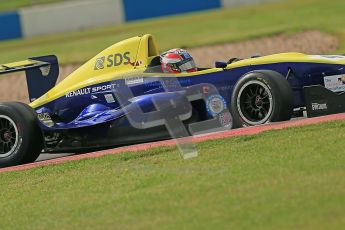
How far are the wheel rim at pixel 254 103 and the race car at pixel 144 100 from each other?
1cm

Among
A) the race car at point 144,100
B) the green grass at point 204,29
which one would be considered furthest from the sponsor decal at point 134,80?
the green grass at point 204,29

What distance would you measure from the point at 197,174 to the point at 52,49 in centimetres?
2245

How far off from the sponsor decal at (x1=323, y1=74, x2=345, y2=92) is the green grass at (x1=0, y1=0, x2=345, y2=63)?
39.0 feet

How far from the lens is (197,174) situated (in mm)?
7738

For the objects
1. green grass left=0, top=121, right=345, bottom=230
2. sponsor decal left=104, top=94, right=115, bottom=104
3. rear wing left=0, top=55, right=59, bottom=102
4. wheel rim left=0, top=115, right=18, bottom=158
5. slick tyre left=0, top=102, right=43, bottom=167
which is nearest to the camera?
green grass left=0, top=121, right=345, bottom=230

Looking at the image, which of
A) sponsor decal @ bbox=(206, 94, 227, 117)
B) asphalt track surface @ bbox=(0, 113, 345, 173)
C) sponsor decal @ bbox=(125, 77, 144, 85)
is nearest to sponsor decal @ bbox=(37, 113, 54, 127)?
asphalt track surface @ bbox=(0, 113, 345, 173)

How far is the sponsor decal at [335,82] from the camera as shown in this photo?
10.2 m

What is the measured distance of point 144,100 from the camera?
1085cm

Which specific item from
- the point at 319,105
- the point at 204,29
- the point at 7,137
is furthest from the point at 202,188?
the point at 204,29

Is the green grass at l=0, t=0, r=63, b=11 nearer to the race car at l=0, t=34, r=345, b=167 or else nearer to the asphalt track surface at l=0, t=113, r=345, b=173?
the race car at l=0, t=34, r=345, b=167

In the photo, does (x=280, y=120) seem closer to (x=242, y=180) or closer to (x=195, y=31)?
(x=242, y=180)

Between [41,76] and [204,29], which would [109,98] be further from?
[204,29]

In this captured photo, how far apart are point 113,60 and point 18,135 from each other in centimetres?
176

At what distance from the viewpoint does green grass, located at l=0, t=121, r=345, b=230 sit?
6.14 m
